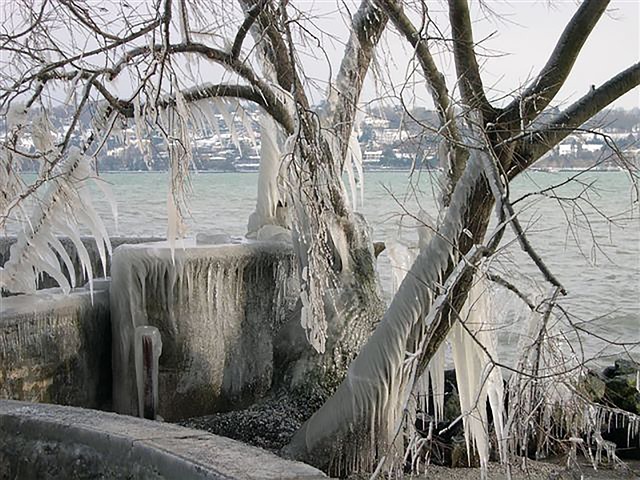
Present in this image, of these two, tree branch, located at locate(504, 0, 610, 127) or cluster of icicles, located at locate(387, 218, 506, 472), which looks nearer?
tree branch, located at locate(504, 0, 610, 127)

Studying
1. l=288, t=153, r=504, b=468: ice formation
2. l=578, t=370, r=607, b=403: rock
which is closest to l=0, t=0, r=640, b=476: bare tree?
l=288, t=153, r=504, b=468: ice formation

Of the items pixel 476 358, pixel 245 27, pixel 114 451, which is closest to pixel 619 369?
pixel 476 358

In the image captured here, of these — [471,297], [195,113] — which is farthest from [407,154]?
[195,113]

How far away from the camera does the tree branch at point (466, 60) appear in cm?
476

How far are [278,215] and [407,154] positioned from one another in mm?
2835

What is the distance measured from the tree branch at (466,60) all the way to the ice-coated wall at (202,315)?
2.30 m

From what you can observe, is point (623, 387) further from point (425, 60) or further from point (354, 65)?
point (425, 60)

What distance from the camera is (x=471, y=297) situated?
5027mm

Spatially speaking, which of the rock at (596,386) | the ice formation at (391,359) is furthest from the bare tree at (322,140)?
the rock at (596,386)

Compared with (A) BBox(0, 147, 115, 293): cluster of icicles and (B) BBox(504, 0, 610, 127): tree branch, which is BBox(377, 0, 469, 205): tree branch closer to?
(B) BBox(504, 0, 610, 127): tree branch

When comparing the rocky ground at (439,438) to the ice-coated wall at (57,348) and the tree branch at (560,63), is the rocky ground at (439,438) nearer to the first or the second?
the ice-coated wall at (57,348)

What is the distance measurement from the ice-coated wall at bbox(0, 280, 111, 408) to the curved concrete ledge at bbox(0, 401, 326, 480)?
2397mm

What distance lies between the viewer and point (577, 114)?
4.84m

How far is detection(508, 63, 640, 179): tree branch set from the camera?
4770 mm
